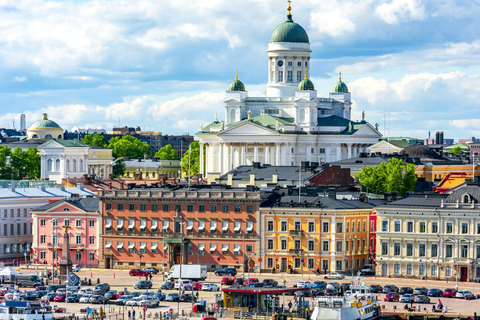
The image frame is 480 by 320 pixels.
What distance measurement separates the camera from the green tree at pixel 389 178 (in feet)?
535

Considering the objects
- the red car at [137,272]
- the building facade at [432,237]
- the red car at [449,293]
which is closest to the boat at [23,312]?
the red car at [137,272]

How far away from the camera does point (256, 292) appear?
101m

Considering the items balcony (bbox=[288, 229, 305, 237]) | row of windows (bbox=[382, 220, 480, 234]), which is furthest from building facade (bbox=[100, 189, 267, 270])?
row of windows (bbox=[382, 220, 480, 234])

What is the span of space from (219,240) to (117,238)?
10.1 m

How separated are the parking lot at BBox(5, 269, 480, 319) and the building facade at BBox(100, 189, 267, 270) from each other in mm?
2748

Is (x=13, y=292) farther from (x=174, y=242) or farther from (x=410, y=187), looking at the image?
(x=410, y=187)

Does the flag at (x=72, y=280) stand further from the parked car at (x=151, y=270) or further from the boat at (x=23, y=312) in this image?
the boat at (x=23, y=312)

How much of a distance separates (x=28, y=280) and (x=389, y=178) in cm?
5842

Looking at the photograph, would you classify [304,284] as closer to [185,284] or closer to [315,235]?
[185,284]

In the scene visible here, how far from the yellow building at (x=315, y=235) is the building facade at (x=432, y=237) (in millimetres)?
4130

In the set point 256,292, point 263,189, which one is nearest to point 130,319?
point 256,292

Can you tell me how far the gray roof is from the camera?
447 feet

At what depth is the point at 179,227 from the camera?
5187 inches

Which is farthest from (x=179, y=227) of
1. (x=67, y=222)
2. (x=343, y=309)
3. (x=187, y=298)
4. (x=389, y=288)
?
(x=343, y=309)
